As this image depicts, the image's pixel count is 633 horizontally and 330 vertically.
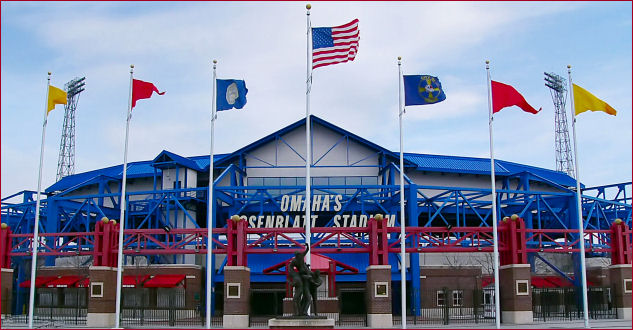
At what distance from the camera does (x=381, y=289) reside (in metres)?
35.9

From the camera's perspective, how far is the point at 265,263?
2074 inches

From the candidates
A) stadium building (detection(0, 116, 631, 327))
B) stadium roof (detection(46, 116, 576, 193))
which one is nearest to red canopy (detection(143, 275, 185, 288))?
stadium building (detection(0, 116, 631, 327))

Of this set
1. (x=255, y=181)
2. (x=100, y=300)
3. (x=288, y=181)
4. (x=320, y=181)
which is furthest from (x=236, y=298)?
(x=255, y=181)

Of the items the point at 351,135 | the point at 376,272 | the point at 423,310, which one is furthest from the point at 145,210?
the point at 376,272

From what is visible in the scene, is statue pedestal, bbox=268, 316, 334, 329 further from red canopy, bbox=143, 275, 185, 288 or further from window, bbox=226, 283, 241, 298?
red canopy, bbox=143, 275, 185, 288

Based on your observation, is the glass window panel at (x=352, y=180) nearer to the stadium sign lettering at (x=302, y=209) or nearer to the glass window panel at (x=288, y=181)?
the glass window panel at (x=288, y=181)

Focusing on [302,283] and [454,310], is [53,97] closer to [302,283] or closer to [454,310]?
[302,283]

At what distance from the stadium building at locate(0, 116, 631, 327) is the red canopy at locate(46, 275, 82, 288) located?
0.12m

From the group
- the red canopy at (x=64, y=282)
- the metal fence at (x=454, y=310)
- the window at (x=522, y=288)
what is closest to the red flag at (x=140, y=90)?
the metal fence at (x=454, y=310)

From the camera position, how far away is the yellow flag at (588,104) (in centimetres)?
3359

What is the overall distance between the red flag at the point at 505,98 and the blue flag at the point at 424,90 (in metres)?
2.60

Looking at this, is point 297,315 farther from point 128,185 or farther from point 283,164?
point 128,185

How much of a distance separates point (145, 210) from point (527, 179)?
113 ft

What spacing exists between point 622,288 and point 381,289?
51.5 feet
